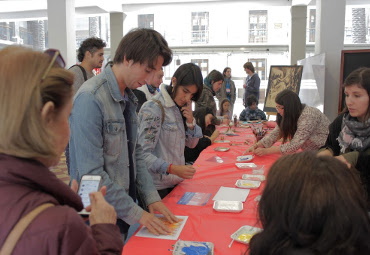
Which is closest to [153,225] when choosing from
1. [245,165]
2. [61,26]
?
[245,165]

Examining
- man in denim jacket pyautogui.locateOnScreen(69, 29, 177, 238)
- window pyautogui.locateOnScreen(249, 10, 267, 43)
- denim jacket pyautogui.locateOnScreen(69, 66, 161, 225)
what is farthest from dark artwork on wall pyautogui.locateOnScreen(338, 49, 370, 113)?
window pyautogui.locateOnScreen(249, 10, 267, 43)

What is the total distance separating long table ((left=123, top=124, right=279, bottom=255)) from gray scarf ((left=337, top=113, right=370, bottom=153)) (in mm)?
618

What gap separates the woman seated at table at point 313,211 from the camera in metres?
0.79

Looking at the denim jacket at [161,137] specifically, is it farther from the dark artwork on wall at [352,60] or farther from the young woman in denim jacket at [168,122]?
the dark artwork on wall at [352,60]

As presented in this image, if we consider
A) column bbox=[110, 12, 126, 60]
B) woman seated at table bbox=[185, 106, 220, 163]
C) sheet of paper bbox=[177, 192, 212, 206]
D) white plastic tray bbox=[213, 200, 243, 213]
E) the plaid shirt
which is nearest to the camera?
white plastic tray bbox=[213, 200, 243, 213]

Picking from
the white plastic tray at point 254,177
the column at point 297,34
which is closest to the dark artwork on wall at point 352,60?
the white plastic tray at point 254,177

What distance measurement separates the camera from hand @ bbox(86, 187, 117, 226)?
0.83 meters

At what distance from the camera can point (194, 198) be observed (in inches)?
70.5

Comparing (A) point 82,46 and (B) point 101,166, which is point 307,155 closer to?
(B) point 101,166

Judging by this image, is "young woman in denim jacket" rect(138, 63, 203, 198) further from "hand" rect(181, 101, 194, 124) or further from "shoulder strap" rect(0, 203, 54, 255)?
"shoulder strap" rect(0, 203, 54, 255)

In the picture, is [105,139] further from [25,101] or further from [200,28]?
[200,28]

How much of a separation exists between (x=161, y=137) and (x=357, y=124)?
1174mm

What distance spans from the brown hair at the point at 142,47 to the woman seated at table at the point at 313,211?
0.75m

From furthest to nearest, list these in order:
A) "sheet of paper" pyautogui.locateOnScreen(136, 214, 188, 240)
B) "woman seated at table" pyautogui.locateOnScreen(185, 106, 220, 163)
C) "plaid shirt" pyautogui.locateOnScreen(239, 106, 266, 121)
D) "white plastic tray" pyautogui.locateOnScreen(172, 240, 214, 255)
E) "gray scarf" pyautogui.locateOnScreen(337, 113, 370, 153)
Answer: "plaid shirt" pyautogui.locateOnScreen(239, 106, 266, 121) < "woman seated at table" pyautogui.locateOnScreen(185, 106, 220, 163) < "gray scarf" pyautogui.locateOnScreen(337, 113, 370, 153) < "sheet of paper" pyautogui.locateOnScreen(136, 214, 188, 240) < "white plastic tray" pyautogui.locateOnScreen(172, 240, 214, 255)
